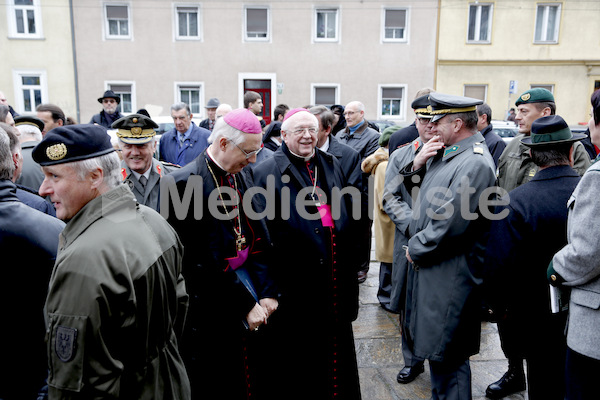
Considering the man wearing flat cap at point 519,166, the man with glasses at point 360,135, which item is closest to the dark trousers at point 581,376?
the man wearing flat cap at point 519,166

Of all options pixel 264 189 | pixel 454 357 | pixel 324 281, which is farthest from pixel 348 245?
pixel 454 357

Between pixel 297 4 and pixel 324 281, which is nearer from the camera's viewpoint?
pixel 324 281

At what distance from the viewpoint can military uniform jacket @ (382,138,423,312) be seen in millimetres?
3365

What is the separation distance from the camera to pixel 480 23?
21516 mm

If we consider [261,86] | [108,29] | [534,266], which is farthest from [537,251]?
[108,29]

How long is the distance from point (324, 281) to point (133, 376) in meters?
1.63

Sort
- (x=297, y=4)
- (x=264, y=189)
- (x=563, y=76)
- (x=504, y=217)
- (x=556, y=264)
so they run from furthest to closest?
(x=563, y=76)
(x=297, y=4)
(x=264, y=189)
(x=504, y=217)
(x=556, y=264)

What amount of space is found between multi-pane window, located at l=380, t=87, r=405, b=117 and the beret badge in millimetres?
20767

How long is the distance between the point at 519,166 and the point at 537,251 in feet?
5.25

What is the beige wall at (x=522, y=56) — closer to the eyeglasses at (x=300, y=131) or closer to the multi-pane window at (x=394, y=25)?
the multi-pane window at (x=394, y=25)

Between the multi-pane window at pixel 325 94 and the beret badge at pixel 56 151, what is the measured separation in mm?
20042

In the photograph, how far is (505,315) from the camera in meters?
2.96

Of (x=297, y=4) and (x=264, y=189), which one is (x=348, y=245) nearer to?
(x=264, y=189)

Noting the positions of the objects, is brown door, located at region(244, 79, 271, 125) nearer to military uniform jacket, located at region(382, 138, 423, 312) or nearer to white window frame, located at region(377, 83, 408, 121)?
white window frame, located at region(377, 83, 408, 121)
